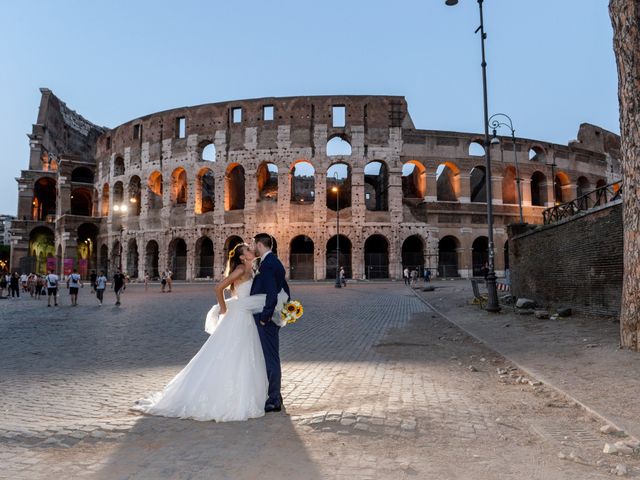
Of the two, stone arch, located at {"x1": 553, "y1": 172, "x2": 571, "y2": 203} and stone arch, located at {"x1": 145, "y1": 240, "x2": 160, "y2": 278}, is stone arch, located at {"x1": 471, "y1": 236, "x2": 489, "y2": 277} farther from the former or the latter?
stone arch, located at {"x1": 145, "y1": 240, "x2": 160, "y2": 278}

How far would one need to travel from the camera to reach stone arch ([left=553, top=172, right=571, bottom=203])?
39.8m

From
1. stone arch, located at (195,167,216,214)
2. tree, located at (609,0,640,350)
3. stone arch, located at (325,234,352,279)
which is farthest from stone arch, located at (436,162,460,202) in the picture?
tree, located at (609,0,640,350)

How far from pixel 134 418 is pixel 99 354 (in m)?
4.10

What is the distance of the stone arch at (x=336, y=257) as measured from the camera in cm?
3644

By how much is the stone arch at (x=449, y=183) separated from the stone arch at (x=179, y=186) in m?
22.8

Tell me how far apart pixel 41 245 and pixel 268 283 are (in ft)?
180

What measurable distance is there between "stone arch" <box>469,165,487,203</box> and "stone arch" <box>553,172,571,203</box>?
22.6ft

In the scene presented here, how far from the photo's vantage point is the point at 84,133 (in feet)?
185

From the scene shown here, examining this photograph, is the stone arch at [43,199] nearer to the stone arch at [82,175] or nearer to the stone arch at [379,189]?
the stone arch at [82,175]

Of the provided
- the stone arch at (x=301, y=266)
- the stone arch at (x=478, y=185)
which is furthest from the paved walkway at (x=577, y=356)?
the stone arch at (x=478, y=185)

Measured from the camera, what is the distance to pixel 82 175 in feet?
158

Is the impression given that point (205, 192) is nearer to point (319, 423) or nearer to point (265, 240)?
point (265, 240)

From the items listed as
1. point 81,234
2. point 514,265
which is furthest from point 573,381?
point 81,234

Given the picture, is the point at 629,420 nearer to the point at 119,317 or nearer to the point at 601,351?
the point at 601,351
